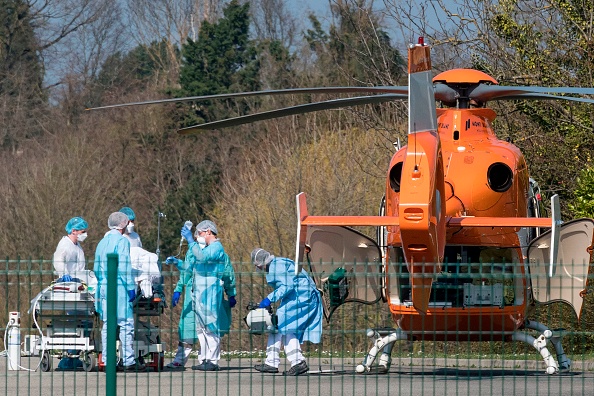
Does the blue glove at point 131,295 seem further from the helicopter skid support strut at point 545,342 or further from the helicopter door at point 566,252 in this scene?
the helicopter door at point 566,252

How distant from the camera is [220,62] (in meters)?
52.2

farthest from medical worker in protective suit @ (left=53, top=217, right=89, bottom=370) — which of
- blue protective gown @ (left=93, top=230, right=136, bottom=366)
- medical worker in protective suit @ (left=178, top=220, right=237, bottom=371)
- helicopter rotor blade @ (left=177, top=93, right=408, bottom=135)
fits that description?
helicopter rotor blade @ (left=177, top=93, right=408, bottom=135)

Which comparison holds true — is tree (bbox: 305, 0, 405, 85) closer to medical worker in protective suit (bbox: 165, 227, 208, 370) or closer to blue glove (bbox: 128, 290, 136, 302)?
medical worker in protective suit (bbox: 165, 227, 208, 370)

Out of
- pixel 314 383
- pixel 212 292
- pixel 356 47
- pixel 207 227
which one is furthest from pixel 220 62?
pixel 314 383

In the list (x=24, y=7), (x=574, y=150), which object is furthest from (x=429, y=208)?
(x=24, y=7)

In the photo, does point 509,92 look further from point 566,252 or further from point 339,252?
point 339,252

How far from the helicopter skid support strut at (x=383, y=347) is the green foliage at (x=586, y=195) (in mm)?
6323

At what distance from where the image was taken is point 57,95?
2137 inches

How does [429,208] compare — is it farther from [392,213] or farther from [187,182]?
[187,182]

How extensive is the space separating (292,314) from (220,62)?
39.6 metres

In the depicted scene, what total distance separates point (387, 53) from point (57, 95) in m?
31.1

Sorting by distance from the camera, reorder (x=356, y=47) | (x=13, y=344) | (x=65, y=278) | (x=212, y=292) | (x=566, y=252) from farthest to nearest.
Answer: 1. (x=356, y=47)
2. (x=212, y=292)
3. (x=65, y=278)
4. (x=13, y=344)
5. (x=566, y=252)

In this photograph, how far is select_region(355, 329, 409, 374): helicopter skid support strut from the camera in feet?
44.1

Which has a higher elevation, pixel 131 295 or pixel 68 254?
pixel 68 254
